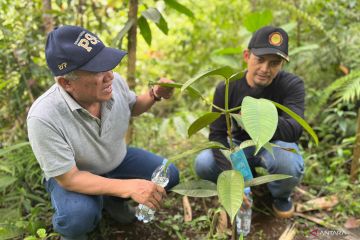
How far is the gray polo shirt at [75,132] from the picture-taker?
67.6 inches

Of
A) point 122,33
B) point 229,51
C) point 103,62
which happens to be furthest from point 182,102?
point 103,62

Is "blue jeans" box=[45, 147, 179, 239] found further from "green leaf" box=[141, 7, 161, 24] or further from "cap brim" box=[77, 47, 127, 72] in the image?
"green leaf" box=[141, 7, 161, 24]

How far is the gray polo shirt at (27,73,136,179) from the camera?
1718mm

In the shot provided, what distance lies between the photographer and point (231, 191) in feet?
4.56

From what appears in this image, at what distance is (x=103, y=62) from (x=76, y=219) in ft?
2.54

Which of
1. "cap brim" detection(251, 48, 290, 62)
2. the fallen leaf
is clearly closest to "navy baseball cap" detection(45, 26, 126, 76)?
"cap brim" detection(251, 48, 290, 62)

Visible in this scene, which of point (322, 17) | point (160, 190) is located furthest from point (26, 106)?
point (322, 17)

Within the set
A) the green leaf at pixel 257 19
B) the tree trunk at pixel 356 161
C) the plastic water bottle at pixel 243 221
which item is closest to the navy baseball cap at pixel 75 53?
the plastic water bottle at pixel 243 221

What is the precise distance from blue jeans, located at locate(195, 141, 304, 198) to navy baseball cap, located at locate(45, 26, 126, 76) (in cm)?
99

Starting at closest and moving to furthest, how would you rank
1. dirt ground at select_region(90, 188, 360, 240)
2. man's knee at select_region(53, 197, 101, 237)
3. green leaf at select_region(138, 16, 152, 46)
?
man's knee at select_region(53, 197, 101, 237), dirt ground at select_region(90, 188, 360, 240), green leaf at select_region(138, 16, 152, 46)

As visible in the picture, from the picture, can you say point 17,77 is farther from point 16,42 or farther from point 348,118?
point 348,118

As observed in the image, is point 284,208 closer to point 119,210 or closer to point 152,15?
point 119,210

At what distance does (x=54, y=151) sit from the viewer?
67.7 inches

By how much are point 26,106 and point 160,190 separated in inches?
60.8
